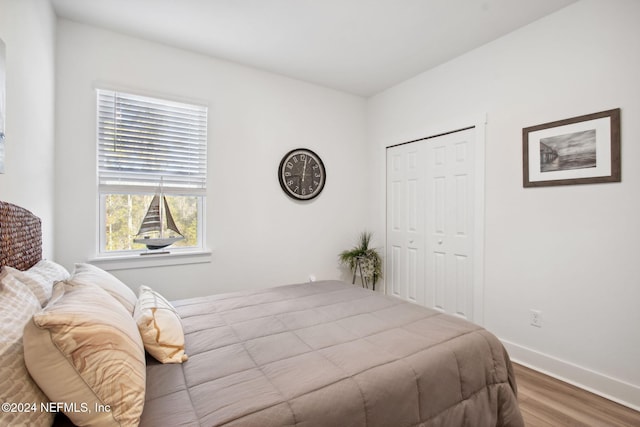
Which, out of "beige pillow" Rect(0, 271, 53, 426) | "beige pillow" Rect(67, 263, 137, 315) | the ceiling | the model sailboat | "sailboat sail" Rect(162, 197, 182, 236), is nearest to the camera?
"beige pillow" Rect(0, 271, 53, 426)

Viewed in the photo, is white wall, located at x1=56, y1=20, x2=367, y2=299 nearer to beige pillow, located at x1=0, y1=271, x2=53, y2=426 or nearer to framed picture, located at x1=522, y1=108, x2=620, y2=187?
beige pillow, located at x1=0, y1=271, x2=53, y2=426

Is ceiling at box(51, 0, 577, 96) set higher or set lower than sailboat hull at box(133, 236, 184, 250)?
higher

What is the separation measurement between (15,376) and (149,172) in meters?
2.27

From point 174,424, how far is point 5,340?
0.50m

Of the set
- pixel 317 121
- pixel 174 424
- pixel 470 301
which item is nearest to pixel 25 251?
pixel 174 424

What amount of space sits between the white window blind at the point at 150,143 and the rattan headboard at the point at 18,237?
38.9 inches

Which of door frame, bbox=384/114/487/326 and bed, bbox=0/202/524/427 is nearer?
bed, bbox=0/202/524/427

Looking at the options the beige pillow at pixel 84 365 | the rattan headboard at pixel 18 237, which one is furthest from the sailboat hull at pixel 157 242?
the beige pillow at pixel 84 365

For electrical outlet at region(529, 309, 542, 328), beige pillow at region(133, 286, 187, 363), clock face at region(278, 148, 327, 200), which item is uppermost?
clock face at region(278, 148, 327, 200)

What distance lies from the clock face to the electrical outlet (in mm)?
2368

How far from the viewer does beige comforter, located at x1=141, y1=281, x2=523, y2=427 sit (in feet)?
3.40

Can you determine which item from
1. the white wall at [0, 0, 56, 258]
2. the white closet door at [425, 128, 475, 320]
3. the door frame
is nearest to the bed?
the white wall at [0, 0, 56, 258]

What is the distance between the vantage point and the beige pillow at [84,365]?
82cm

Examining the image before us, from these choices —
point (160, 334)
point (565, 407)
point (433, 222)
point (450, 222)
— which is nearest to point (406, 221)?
point (433, 222)
